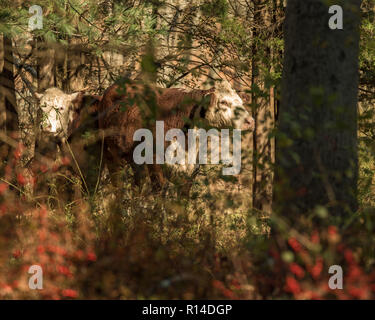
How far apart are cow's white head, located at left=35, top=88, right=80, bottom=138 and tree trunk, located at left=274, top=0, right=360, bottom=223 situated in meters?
4.61

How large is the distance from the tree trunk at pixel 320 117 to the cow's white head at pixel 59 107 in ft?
15.1

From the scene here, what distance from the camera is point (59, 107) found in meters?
8.76

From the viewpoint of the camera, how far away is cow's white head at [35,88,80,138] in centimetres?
856

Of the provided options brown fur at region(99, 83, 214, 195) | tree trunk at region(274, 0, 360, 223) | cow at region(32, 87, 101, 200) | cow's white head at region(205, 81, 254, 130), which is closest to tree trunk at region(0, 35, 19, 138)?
cow at region(32, 87, 101, 200)

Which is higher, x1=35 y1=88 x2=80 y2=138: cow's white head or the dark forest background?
x1=35 y1=88 x2=80 y2=138: cow's white head

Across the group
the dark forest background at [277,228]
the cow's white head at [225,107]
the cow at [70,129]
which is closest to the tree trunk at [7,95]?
the cow at [70,129]

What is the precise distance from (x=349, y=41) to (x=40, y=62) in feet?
22.9

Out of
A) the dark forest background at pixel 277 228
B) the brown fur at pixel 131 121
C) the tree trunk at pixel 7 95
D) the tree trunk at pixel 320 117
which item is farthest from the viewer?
the tree trunk at pixel 7 95

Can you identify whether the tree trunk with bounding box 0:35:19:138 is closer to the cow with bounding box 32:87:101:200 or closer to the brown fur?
the cow with bounding box 32:87:101:200

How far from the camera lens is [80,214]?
18.2 ft

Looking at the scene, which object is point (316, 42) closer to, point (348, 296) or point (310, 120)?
point (310, 120)

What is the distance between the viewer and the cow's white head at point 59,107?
8562 mm

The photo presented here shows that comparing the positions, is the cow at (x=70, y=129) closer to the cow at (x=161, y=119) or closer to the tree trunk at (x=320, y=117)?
the cow at (x=161, y=119)

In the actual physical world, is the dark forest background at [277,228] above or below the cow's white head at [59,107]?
below
